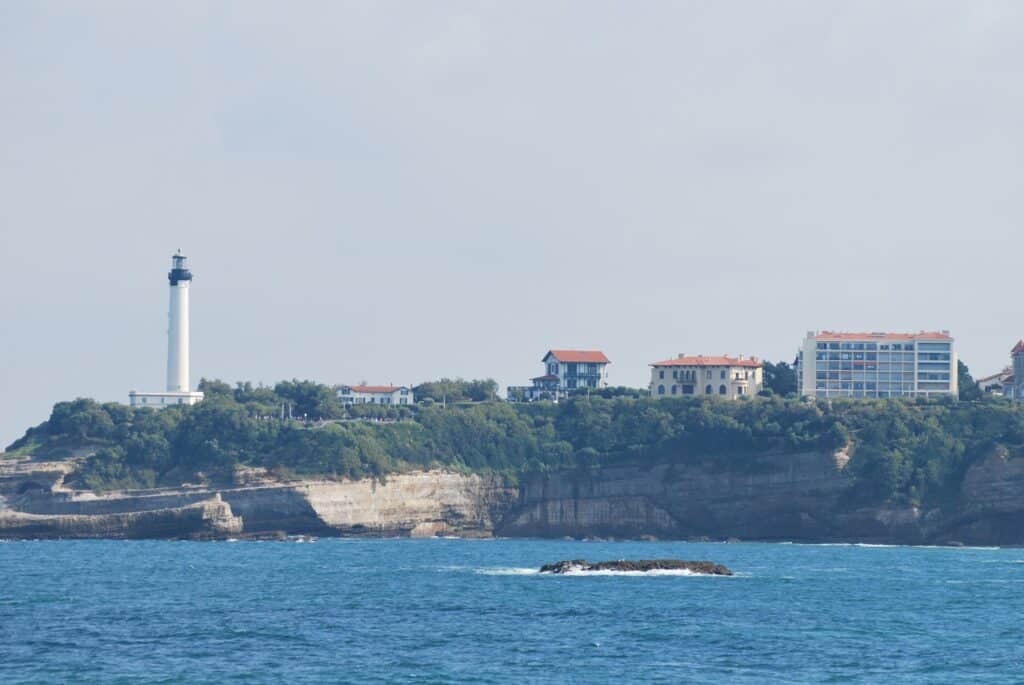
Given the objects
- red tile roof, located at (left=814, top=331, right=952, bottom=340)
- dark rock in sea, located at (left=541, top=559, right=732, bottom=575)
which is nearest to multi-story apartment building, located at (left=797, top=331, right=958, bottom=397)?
red tile roof, located at (left=814, top=331, right=952, bottom=340)

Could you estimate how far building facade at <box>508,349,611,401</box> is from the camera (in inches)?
7677

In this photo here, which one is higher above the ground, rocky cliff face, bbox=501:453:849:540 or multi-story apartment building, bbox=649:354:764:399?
multi-story apartment building, bbox=649:354:764:399

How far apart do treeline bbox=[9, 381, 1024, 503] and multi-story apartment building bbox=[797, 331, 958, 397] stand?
2944 centimetres

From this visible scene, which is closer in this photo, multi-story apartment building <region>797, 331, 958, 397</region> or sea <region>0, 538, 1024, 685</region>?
sea <region>0, 538, 1024, 685</region>

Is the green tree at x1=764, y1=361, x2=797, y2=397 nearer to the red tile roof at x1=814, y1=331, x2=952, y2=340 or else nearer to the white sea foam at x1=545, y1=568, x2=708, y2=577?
the red tile roof at x1=814, y1=331, x2=952, y2=340

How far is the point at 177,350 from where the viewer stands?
16650cm

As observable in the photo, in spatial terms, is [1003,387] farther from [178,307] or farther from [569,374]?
[178,307]

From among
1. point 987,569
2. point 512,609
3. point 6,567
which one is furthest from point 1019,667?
point 6,567

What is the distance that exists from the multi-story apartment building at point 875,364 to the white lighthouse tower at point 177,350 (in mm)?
67683

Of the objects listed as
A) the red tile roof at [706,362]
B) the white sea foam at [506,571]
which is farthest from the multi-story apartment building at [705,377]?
the white sea foam at [506,571]

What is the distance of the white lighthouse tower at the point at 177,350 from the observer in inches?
6481

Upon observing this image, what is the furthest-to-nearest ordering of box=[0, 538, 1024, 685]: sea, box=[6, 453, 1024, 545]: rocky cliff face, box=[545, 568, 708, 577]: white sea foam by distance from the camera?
1. box=[6, 453, 1024, 545]: rocky cliff face
2. box=[545, 568, 708, 577]: white sea foam
3. box=[0, 538, 1024, 685]: sea

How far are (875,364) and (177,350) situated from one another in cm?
7703

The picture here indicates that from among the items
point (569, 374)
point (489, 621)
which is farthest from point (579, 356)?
point (489, 621)
